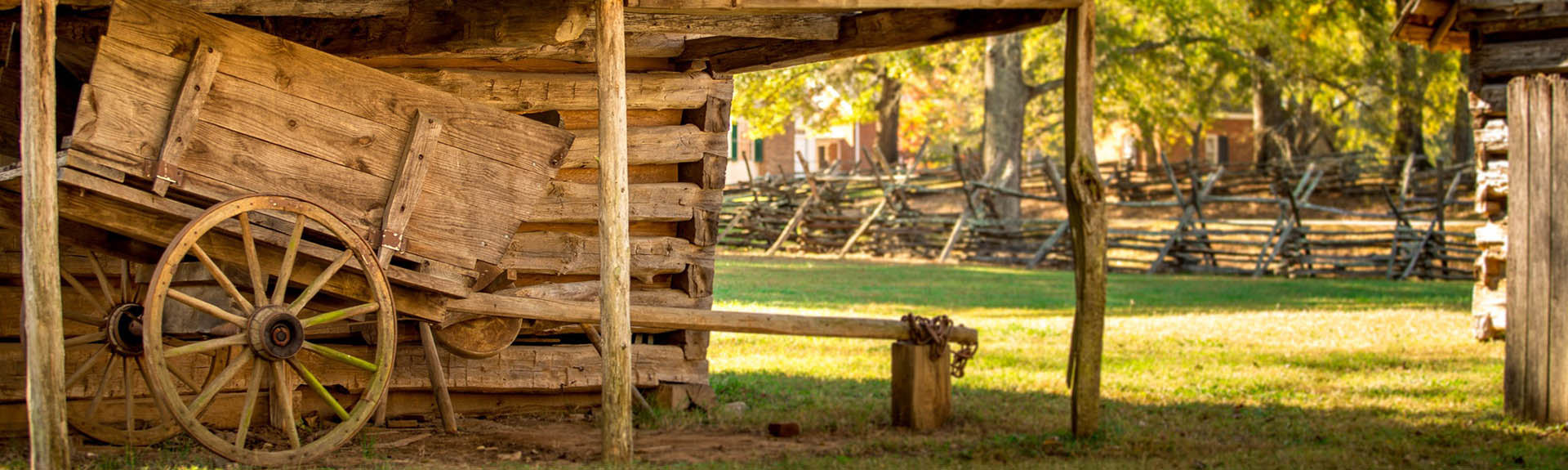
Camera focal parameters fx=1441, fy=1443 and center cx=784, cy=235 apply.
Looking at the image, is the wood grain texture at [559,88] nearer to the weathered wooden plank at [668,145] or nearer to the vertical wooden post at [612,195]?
the weathered wooden plank at [668,145]

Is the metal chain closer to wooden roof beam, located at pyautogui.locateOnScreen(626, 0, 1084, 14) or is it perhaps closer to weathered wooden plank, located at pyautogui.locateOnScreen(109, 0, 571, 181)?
wooden roof beam, located at pyautogui.locateOnScreen(626, 0, 1084, 14)

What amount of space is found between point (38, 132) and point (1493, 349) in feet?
36.5

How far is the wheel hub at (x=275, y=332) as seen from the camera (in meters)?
6.04

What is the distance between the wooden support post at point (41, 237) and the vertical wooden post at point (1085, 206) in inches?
176

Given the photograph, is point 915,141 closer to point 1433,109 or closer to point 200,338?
point 1433,109

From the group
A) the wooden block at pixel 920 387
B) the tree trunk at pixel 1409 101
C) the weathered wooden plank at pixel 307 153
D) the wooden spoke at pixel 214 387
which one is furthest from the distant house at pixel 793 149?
the wooden spoke at pixel 214 387

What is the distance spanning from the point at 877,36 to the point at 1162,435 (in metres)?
2.67

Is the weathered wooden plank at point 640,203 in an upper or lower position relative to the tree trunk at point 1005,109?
lower

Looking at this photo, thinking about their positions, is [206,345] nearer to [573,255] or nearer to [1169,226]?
[573,255]

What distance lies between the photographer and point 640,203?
→ 8.54m

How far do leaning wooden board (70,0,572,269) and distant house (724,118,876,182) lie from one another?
3452 centimetres

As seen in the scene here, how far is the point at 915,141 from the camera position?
165 ft

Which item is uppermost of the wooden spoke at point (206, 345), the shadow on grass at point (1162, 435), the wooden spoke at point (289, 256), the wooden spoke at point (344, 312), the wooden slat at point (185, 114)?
the wooden slat at point (185, 114)

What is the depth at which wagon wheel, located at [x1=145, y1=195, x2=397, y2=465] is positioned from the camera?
18.6 feet
